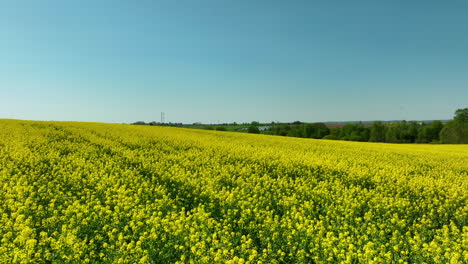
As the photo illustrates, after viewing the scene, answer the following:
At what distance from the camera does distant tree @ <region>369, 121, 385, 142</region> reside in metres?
85.6

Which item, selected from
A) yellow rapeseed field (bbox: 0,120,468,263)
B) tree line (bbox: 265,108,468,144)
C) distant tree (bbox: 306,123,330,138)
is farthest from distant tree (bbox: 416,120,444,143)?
yellow rapeseed field (bbox: 0,120,468,263)

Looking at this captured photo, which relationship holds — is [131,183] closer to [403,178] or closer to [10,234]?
[10,234]

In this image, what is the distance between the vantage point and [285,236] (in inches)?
213

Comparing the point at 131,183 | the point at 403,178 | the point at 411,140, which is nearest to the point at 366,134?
the point at 411,140

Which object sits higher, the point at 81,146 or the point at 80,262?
the point at 81,146

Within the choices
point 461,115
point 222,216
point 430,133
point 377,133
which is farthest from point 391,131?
point 222,216

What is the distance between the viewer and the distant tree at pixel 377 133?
85625 millimetres

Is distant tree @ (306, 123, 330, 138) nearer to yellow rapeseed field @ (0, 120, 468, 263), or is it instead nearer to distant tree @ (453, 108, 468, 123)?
distant tree @ (453, 108, 468, 123)

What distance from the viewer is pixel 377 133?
283 ft

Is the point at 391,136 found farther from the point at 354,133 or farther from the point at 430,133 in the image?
the point at 354,133

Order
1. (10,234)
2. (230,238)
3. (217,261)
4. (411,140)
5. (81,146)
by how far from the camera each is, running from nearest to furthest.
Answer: (217,261) → (10,234) → (230,238) → (81,146) → (411,140)

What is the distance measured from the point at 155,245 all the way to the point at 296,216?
9.87 ft

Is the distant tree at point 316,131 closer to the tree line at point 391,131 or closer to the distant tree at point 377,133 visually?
the tree line at point 391,131

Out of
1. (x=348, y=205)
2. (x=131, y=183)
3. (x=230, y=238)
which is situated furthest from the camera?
(x=131, y=183)
